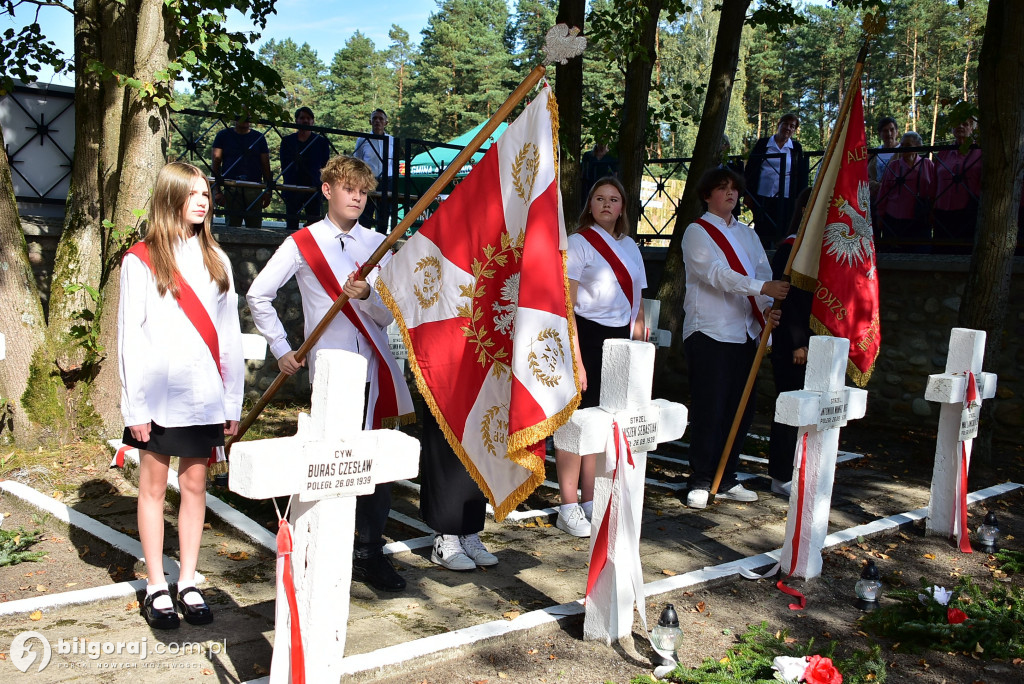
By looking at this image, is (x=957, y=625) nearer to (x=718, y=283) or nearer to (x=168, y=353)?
(x=718, y=283)

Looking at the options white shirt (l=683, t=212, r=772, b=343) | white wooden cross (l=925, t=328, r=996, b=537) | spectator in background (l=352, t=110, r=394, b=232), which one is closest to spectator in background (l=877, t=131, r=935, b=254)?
white wooden cross (l=925, t=328, r=996, b=537)

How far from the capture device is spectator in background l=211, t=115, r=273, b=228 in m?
9.19

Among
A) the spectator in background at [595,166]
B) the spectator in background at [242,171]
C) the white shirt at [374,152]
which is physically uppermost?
the spectator in background at [595,166]

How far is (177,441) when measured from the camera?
11.7 ft

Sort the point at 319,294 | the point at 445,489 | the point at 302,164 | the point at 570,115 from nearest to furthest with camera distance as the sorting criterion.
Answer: the point at 319,294, the point at 445,489, the point at 570,115, the point at 302,164

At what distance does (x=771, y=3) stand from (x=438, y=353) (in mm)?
9026

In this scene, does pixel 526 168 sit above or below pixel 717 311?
above

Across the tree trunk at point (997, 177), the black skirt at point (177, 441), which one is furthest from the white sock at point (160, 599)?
the tree trunk at point (997, 177)

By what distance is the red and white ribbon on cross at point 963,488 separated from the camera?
5246mm

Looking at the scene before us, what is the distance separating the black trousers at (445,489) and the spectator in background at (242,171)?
541 cm

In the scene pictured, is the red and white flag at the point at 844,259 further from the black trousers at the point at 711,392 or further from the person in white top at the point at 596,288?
the person in white top at the point at 596,288

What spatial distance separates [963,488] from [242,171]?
7685 mm

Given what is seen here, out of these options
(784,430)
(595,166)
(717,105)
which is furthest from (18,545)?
(595,166)

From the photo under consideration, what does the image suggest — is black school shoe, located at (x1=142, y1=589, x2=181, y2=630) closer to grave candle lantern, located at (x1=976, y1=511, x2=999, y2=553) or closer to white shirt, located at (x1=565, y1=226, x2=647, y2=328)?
white shirt, located at (x1=565, y1=226, x2=647, y2=328)
